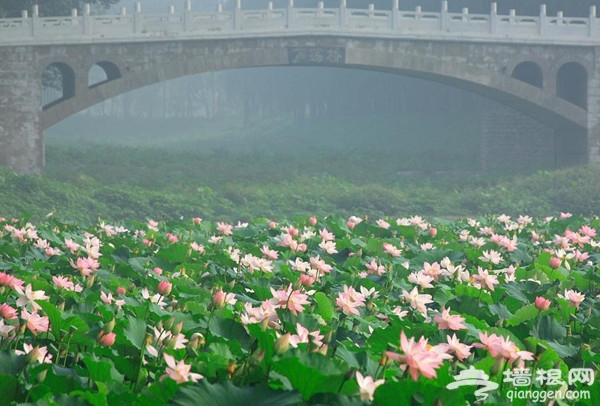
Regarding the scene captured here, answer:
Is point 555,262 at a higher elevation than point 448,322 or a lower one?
lower

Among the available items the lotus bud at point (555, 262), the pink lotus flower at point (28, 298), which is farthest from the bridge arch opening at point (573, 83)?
the pink lotus flower at point (28, 298)

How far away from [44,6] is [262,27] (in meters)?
6.77

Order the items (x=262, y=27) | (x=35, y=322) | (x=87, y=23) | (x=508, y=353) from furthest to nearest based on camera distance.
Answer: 1. (x=262, y=27)
2. (x=87, y=23)
3. (x=35, y=322)
4. (x=508, y=353)

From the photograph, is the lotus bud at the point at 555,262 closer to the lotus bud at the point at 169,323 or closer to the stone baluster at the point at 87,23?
the lotus bud at the point at 169,323

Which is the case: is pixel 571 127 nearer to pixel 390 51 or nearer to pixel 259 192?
pixel 390 51

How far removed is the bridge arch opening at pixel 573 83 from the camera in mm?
31688

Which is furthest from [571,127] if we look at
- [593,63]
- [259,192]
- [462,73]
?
[259,192]

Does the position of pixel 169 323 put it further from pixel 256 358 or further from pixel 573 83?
pixel 573 83

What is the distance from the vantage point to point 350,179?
1189 inches

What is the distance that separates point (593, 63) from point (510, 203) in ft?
28.5

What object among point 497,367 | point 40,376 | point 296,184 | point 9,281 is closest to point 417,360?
point 497,367

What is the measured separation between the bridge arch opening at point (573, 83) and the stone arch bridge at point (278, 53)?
0.09 meters

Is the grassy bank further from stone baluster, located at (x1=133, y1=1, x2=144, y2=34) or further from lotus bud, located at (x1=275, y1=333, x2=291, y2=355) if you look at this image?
lotus bud, located at (x1=275, y1=333, x2=291, y2=355)

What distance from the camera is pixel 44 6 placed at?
29.8 metres
